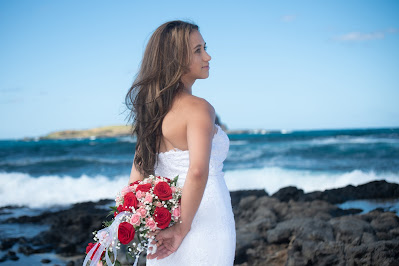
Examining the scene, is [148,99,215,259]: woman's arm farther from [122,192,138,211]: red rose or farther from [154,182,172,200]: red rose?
[122,192,138,211]: red rose

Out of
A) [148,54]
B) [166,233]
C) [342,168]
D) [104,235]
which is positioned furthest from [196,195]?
[342,168]

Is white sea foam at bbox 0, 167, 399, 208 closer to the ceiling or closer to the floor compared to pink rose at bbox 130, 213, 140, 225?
closer to the floor

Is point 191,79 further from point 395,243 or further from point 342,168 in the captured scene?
point 342,168

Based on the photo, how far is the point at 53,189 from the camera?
15141mm

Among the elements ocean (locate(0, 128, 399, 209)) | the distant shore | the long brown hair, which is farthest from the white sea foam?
the distant shore

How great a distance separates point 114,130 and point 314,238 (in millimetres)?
53883

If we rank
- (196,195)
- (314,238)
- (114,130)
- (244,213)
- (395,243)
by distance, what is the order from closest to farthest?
(196,195)
(395,243)
(314,238)
(244,213)
(114,130)

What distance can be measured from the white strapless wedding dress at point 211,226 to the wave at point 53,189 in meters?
10.9

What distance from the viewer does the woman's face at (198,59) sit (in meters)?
2.31

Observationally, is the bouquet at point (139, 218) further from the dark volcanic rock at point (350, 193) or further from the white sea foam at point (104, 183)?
the white sea foam at point (104, 183)

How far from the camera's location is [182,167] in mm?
2340

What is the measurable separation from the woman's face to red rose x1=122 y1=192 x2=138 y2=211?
2.45 feet

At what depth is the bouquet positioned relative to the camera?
2045 millimetres

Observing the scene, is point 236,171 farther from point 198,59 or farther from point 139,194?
point 139,194
